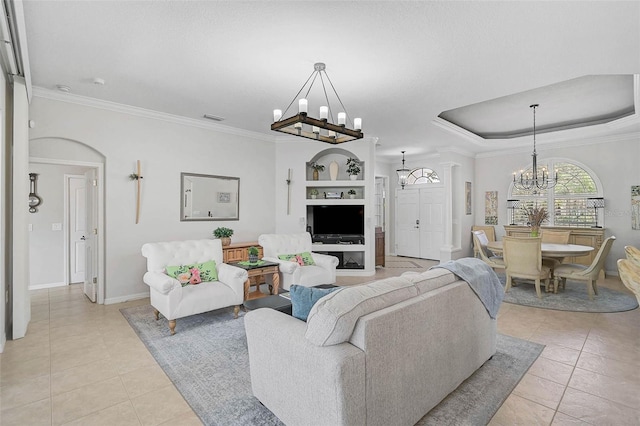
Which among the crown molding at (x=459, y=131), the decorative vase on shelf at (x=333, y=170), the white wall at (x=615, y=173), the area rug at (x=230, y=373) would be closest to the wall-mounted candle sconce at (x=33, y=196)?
the area rug at (x=230, y=373)

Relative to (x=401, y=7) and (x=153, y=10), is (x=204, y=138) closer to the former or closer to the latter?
(x=153, y=10)

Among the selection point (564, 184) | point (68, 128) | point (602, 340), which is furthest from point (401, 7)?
point (564, 184)

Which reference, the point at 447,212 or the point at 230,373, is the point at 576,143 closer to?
the point at 447,212

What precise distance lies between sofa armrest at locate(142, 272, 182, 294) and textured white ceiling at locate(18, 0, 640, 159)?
2.16 metres

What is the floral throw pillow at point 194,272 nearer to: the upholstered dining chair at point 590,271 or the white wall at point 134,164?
the white wall at point 134,164

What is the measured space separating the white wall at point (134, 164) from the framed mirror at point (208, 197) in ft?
0.30

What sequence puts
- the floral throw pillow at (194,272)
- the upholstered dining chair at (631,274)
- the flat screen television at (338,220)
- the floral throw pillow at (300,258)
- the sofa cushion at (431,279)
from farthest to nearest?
the flat screen television at (338,220)
the floral throw pillow at (300,258)
the floral throw pillow at (194,272)
the sofa cushion at (431,279)
the upholstered dining chair at (631,274)

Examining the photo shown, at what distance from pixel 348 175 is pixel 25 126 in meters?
4.85

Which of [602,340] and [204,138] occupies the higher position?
[204,138]

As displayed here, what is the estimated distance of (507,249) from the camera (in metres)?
4.84

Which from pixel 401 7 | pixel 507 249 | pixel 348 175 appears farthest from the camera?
pixel 348 175

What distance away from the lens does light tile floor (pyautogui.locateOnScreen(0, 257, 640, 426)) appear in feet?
6.85

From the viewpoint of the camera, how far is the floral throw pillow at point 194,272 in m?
3.67

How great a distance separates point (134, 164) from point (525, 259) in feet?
18.8
